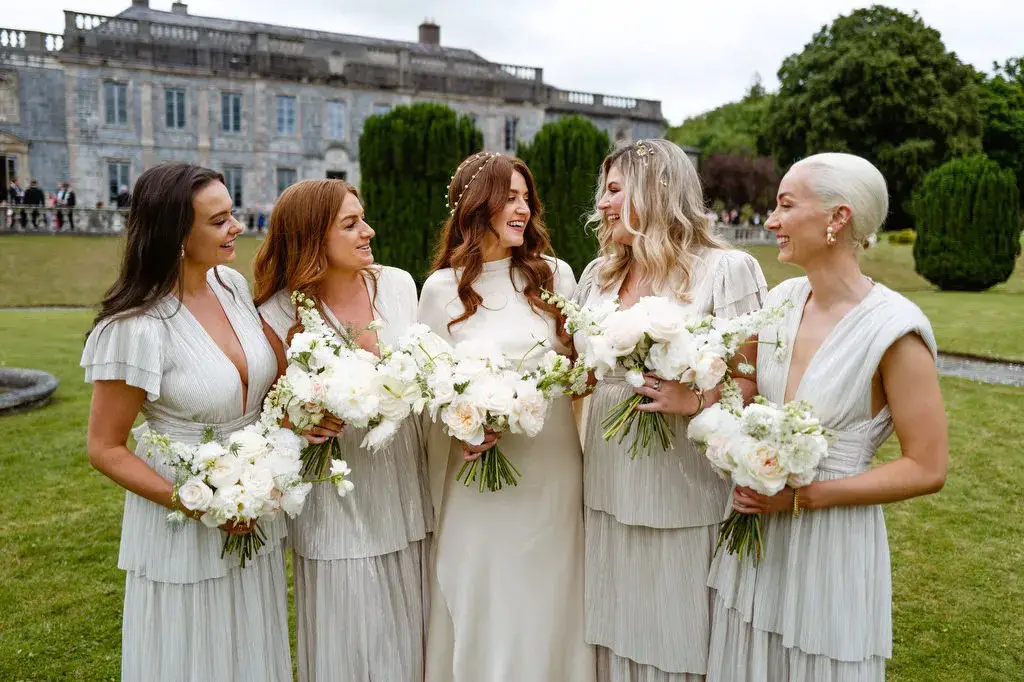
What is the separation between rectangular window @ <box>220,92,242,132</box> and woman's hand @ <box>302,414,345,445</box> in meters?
37.6

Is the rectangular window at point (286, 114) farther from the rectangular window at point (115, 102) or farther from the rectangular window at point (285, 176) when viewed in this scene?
the rectangular window at point (115, 102)

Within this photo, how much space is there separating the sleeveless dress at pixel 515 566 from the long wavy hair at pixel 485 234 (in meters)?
0.21

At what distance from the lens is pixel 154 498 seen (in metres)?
2.89

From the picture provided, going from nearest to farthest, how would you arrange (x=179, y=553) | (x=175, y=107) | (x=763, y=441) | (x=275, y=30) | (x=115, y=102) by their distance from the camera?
(x=763, y=441)
(x=179, y=553)
(x=115, y=102)
(x=175, y=107)
(x=275, y=30)

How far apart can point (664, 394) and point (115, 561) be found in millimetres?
4820

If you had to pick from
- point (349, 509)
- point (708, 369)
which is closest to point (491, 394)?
point (708, 369)

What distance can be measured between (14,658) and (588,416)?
3630mm

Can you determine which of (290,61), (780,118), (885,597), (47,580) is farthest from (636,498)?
(780,118)

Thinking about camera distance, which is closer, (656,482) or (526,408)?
(526,408)

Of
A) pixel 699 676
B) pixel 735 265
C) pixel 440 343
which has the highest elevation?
pixel 735 265

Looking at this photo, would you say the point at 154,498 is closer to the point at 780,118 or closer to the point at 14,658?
the point at 14,658

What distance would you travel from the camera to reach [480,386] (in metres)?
3.03

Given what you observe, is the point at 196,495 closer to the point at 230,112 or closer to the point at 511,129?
the point at 230,112

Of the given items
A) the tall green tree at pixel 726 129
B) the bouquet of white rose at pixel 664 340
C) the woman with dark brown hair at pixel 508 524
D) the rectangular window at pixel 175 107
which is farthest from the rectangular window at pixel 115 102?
the bouquet of white rose at pixel 664 340
